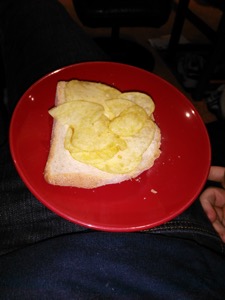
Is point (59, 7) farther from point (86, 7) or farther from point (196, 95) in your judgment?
point (196, 95)

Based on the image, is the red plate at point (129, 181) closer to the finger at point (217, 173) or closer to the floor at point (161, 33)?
the finger at point (217, 173)

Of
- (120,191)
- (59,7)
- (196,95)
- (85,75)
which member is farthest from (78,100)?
(196,95)

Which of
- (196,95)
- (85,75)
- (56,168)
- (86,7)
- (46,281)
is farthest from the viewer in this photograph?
(196,95)

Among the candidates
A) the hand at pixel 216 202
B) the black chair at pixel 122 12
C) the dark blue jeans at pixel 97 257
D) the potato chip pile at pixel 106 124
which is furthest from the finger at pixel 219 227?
the black chair at pixel 122 12

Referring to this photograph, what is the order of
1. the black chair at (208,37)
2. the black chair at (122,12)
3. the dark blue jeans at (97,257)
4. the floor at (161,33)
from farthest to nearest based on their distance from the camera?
→ the floor at (161,33) → the black chair at (208,37) → the black chair at (122,12) → the dark blue jeans at (97,257)

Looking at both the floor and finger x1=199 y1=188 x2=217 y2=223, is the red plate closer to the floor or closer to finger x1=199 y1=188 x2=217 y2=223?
finger x1=199 y1=188 x2=217 y2=223

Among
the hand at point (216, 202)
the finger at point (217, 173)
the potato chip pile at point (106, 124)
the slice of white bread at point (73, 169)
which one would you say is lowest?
the hand at point (216, 202)
